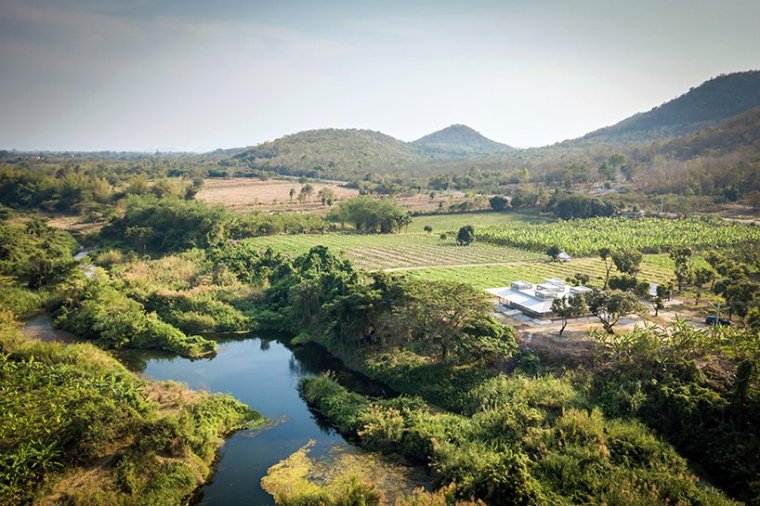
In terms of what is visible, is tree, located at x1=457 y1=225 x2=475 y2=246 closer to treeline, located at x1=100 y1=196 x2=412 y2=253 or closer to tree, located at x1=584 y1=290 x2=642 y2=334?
treeline, located at x1=100 y1=196 x2=412 y2=253

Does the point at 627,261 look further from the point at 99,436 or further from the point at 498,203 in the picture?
the point at 498,203

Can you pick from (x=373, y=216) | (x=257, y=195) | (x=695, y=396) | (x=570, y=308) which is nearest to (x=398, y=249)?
(x=373, y=216)

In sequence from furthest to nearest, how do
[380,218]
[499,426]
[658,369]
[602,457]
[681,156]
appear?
[681,156] < [380,218] < [658,369] < [499,426] < [602,457]

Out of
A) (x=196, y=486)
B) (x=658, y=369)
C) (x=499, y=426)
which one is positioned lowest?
(x=196, y=486)

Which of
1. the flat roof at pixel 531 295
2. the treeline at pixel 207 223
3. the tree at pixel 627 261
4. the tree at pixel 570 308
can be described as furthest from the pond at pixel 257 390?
the treeline at pixel 207 223

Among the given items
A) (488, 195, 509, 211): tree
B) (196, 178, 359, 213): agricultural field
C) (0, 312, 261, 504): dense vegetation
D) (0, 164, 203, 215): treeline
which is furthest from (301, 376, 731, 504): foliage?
(488, 195, 509, 211): tree

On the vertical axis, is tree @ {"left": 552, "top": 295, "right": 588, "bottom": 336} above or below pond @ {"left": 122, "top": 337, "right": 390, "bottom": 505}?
above

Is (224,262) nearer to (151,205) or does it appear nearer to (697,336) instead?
(151,205)

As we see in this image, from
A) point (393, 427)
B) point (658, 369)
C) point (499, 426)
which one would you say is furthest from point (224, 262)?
point (658, 369)
